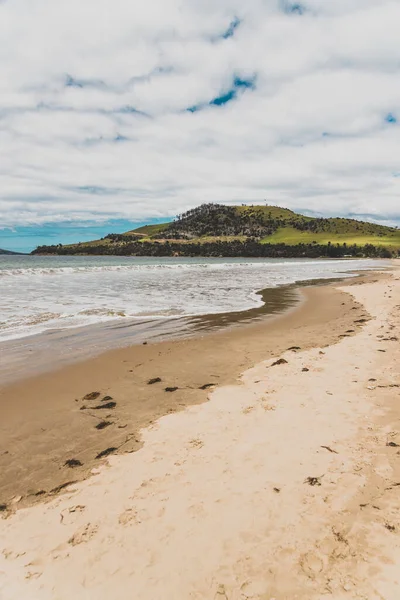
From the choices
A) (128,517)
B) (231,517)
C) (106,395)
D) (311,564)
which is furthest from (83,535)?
(106,395)

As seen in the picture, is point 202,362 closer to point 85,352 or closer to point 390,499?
point 85,352

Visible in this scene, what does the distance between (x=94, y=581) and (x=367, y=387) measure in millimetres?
6847

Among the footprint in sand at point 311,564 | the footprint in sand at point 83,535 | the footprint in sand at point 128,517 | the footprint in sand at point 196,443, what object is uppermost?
the footprint in sand at point 196,443

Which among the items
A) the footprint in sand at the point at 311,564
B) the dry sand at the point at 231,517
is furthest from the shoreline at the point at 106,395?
the footprint in sand at the point at 311,564

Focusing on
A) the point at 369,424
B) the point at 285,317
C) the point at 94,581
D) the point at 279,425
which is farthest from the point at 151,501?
the point at 285,317

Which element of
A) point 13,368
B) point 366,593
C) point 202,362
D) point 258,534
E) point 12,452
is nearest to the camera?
point 366,593

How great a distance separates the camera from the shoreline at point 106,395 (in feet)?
18.8

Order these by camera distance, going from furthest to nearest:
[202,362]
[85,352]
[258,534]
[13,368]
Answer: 1. [85,352]
2. [202,362]
3. [13,368]
4. [258,534]

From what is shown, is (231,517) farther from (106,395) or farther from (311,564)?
(106,395)

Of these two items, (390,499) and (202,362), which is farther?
(202,362)

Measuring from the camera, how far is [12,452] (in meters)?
6.07

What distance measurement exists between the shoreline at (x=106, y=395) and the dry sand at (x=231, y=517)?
0.53 meters

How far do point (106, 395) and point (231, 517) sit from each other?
4.88 metres

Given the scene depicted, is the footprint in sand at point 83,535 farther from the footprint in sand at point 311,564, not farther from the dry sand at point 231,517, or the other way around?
the footprint in sand at point 311,564
